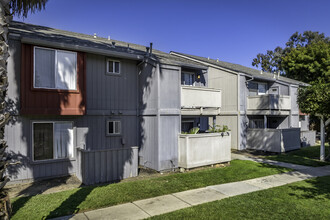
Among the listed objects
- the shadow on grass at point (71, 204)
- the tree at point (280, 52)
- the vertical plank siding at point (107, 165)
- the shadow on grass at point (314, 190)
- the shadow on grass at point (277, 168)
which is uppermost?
the tree at point (280, 52)

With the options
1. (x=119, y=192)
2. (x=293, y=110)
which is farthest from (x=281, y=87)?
(x=119, y=192)

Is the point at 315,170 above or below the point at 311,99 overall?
below

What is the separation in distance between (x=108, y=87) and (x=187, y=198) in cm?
667

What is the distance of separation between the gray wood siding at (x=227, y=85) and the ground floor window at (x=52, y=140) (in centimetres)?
1224

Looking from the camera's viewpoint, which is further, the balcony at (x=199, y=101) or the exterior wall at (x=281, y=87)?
the exterior wall at (x=281, y=87)

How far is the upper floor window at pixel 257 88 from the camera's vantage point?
19.5 metres

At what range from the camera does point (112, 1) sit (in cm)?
1493

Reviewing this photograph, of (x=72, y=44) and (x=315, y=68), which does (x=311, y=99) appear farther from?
(x=315, y=68)

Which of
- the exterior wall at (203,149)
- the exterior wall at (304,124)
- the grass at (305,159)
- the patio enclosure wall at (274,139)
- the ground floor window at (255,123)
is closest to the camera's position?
the exterior wall at (203,149)

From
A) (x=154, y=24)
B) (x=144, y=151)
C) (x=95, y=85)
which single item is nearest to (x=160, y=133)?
(x=144, y=151)

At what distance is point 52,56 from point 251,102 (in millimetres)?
14462

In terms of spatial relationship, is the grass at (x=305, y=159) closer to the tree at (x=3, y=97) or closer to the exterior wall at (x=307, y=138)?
the exterior wall at (x=307, y=138)

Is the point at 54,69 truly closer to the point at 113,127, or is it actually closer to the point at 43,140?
the point at 43,140

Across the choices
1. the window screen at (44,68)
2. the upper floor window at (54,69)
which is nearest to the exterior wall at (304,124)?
the upper floor window at (54,69)
